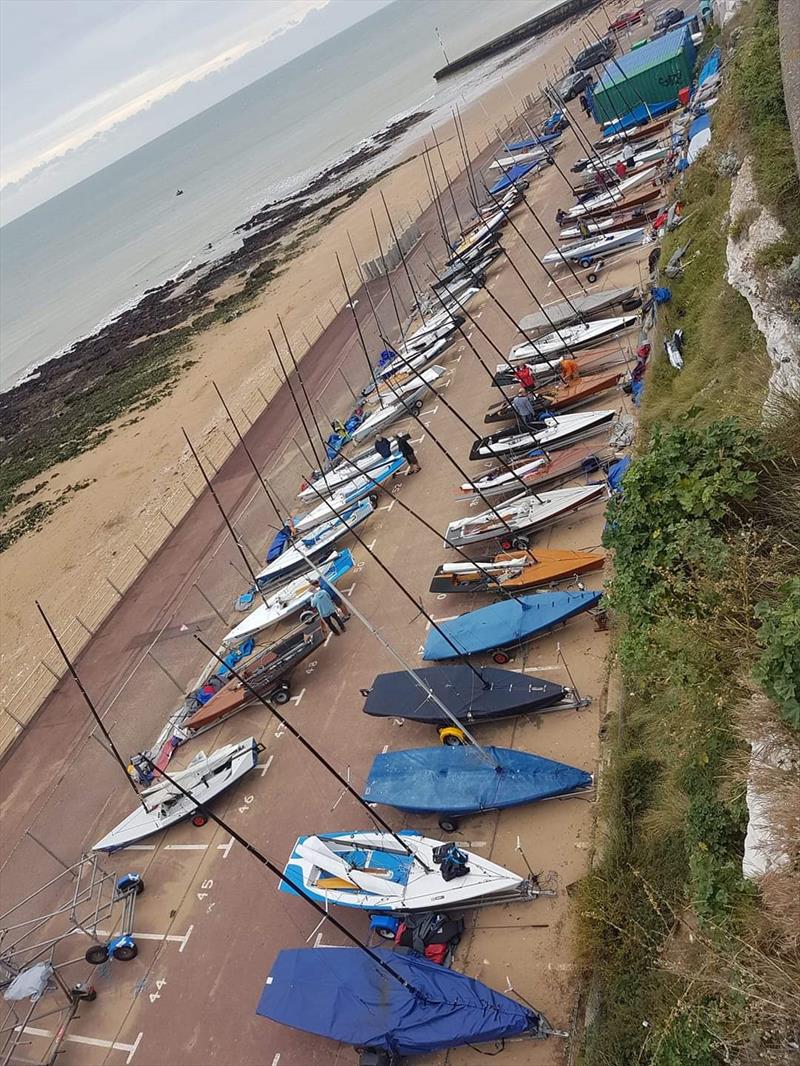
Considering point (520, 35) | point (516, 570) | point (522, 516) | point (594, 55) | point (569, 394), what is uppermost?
point (520, 35)

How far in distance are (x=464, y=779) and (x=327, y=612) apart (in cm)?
776

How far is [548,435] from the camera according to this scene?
924 inches

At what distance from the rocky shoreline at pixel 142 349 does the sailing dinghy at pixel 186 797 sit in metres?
28.6

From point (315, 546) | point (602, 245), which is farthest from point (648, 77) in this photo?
point (315, 546)

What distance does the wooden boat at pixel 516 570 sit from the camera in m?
18.5

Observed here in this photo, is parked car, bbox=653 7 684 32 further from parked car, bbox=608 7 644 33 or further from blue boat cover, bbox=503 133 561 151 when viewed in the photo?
blue boat cover, bbox=503 133 561 151

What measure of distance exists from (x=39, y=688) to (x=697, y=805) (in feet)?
79.6

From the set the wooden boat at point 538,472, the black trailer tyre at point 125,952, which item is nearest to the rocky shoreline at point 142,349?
the wooden boat at point 538,472

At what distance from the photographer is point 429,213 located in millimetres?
55938

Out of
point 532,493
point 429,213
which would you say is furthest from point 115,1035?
point 429,213

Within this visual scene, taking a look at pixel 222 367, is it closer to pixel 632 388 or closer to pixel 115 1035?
pixel 632 388

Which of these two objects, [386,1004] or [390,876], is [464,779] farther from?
[386,1004]

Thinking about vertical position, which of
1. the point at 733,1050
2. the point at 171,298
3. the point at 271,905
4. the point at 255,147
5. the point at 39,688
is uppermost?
the point at 255,147

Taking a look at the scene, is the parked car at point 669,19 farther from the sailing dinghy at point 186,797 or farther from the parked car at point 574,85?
the sailing dinghy at point 186,797
